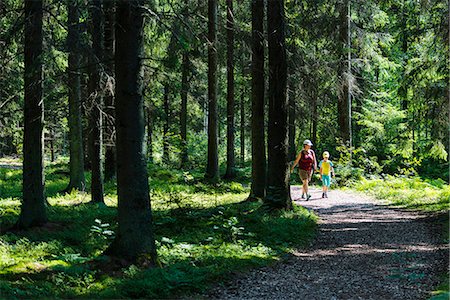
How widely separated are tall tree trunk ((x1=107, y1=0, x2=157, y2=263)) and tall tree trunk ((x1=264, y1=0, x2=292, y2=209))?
5.15 meters

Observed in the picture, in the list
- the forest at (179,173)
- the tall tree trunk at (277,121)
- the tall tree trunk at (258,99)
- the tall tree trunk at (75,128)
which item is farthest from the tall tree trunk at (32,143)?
the tall tree trunk at (258,99)

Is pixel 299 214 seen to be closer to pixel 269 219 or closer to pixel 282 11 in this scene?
pixel 269 219

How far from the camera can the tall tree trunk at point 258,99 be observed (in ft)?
41.2

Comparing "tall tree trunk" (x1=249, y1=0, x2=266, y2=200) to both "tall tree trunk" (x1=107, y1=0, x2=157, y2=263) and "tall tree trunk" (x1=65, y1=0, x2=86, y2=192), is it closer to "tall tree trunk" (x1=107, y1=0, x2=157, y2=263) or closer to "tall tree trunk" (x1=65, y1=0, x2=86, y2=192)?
"tall tree trunk" (x1=65, y1=0, x2=86, y2=192)

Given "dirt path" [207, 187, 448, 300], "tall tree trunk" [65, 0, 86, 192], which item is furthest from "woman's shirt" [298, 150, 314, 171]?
"tall tree trunk" [65, 0, 86, 192]

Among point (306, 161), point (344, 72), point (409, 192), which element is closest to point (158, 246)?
point (306, 161)

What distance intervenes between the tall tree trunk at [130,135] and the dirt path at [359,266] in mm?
1503

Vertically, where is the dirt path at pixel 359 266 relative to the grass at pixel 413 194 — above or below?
below

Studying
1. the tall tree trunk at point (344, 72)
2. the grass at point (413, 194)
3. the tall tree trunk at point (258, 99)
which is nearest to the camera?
the grass at point (413, 194)

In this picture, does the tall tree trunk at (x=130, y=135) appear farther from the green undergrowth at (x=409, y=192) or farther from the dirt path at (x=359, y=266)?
the green undergrowth at (x=409, y=192)

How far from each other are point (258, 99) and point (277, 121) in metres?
1.76

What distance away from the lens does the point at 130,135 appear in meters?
6.40

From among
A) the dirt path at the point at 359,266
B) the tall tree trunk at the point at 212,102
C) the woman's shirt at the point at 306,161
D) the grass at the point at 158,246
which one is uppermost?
the tall tree trunk at the point at 212,102

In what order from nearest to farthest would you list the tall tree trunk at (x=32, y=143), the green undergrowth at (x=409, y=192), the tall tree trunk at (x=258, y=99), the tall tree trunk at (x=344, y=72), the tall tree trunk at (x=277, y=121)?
the tall tree trunk at (x=32, y=143) < the tall tree trunk at (x=277, y=121) < the tall tree trunk at (x=258, y=99) < the green undergrowth at (x=409, y=192) < the tall tree trunk at (x=344, y=72)
